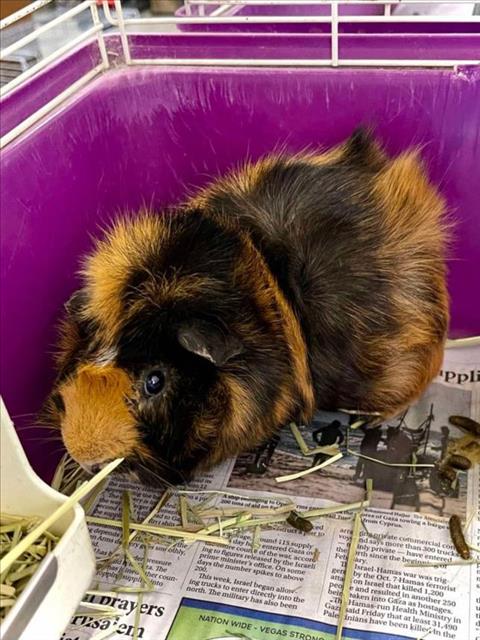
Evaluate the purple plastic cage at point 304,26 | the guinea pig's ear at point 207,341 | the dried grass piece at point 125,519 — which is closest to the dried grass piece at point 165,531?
the dried grass piece at point 125,519

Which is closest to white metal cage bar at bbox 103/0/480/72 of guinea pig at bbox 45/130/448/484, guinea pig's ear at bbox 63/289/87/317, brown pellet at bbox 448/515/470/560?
guinea pig at bbox 45/130/448/484

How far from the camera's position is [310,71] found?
4.46 ft

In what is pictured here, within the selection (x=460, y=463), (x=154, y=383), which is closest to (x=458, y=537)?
(x=460, y=463)

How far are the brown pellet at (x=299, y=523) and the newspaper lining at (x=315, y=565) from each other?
0.01m

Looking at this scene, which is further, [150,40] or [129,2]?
[129,2]

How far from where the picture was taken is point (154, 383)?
1.01 m

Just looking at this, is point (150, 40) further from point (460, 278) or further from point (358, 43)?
point (460, 278)

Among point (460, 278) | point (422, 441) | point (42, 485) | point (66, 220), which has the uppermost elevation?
point (66, 220)

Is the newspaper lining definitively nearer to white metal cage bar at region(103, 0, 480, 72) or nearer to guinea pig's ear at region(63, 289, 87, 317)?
guinea pig's ear at region(63, 289, 87, 317)

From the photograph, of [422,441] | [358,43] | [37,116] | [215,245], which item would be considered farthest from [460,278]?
[37,116]

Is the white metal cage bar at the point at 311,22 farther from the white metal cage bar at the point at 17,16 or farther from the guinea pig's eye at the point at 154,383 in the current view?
the guinea pig's eye at the point at 154,383

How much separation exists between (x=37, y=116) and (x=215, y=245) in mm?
431

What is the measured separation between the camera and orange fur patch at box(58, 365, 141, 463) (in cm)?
98

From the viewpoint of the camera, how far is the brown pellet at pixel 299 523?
1.17m
